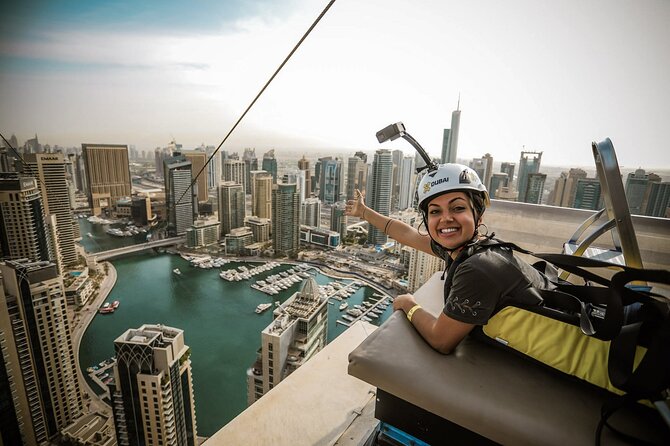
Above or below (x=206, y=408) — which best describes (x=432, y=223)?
above

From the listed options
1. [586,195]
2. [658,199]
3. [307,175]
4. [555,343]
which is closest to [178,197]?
[307,175]

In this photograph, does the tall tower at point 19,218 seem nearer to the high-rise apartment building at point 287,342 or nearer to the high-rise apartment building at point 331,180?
the high-rise apartment building at point 287,342

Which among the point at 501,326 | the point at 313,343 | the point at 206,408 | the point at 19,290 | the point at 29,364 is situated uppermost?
the point at 501,326

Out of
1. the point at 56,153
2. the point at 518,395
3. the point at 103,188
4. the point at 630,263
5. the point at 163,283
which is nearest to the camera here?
the point at 518,395

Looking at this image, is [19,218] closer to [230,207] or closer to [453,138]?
[453,138]

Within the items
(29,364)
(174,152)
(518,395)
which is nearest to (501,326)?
(518,395)

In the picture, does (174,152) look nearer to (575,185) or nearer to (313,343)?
(313,343)

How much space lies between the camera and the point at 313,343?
692 cm

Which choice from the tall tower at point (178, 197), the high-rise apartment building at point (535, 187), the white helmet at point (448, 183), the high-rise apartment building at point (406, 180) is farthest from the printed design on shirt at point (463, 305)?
the tall tower at point (178, 197)

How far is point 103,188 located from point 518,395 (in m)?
19.7

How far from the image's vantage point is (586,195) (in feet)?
15.6

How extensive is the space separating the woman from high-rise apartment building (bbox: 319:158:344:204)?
2158cm

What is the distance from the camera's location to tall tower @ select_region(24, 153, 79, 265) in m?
8.42

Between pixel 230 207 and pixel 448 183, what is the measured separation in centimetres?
Result: 1823
